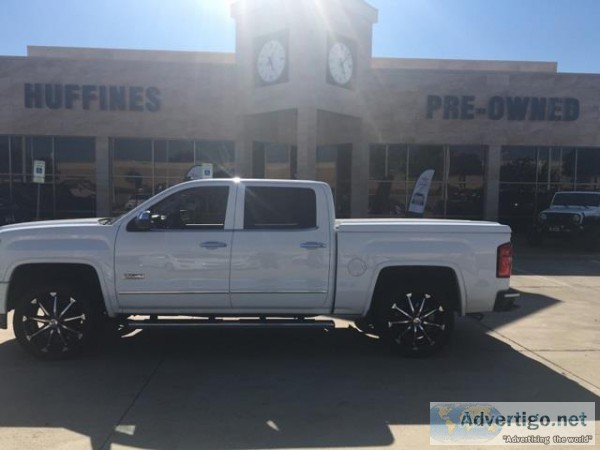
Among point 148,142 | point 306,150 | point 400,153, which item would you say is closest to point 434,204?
point 400,153

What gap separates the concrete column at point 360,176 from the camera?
22.8 metres

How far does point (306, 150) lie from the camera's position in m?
19.9

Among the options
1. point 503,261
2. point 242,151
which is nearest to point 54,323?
point 503,261

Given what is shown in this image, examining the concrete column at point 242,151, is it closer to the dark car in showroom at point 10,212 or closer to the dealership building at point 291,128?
the dealership building at point 291,128

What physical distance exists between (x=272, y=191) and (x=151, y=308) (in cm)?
177

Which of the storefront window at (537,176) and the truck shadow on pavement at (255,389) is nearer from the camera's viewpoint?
the truck shadow on pavement at (255,389)

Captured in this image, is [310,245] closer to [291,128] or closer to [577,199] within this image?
[577,199]

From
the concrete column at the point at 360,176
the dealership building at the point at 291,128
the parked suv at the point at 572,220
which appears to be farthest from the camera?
the concrete column at the point at 360,176

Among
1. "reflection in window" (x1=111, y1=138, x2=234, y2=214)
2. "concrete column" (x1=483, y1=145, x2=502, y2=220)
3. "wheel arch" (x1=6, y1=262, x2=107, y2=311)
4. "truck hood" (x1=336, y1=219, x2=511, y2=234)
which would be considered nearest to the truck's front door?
"wheel arch" (x1=6, y1=262, x2=107, y2=311)

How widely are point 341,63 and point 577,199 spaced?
1011 cm

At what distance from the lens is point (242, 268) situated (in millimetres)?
5367

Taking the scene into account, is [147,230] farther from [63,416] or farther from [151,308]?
[63,416]

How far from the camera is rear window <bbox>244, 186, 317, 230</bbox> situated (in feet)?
18.2

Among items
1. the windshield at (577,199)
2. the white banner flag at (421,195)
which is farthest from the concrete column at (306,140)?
the windshield at (577,199)
